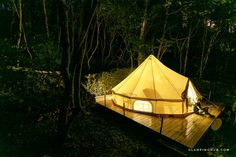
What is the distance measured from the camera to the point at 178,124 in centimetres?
1061

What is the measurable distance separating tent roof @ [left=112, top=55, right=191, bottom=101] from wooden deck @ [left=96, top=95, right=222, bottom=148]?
793 millimetres

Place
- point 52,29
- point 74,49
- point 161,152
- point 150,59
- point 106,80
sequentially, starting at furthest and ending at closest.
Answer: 1. point 52,29
2. point 106,80
3. point 150,59
4. point 161,152
5. point 74,49

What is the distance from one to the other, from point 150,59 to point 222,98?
6079mm

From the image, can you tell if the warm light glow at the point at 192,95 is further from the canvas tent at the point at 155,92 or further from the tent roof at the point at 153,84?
the tent roof at the point at 153,84

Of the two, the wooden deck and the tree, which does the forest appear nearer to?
the tree

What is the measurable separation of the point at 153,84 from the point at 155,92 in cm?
42

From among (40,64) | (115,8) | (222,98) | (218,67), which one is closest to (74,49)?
(40,64)

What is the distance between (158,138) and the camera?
9.52 metres

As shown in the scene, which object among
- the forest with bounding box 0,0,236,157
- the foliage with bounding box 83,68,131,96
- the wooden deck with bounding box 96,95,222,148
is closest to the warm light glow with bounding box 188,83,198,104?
the wooden deck with bounding box 96,95,222,148

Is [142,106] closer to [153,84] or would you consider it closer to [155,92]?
[155,92]

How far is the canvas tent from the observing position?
11.4 metres

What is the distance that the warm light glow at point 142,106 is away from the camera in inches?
453

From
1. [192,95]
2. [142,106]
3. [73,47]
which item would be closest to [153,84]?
[142,106]

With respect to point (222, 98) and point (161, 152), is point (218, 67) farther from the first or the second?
point (161, 152)
